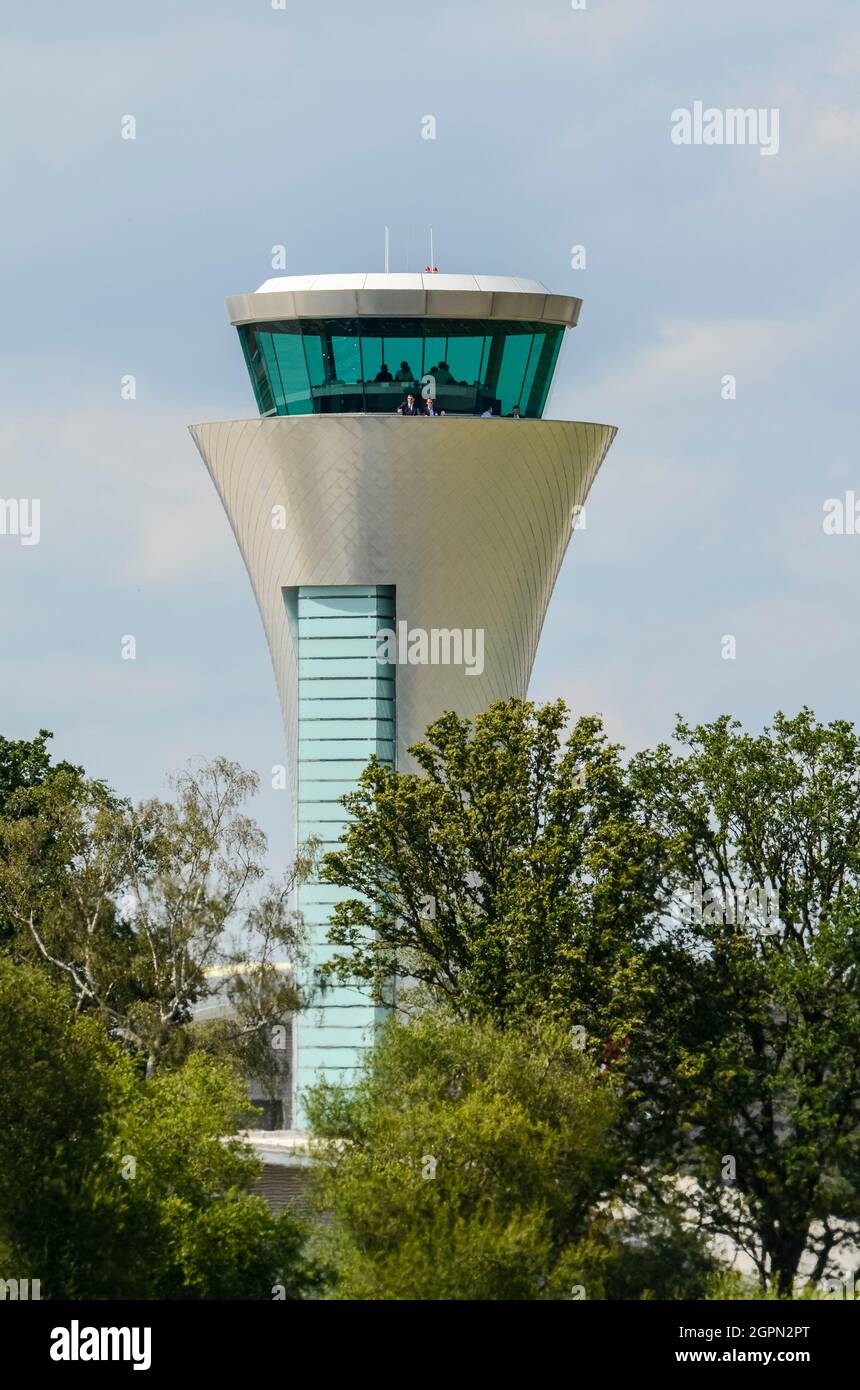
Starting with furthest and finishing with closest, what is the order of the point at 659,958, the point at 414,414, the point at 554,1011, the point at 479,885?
the point at 414,414
the point at 479,885
the point at 659,958
the point at 554,1011

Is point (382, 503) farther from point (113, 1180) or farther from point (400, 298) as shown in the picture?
point (113, 1180)

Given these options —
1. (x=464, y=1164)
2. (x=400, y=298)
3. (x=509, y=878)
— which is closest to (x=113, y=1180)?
(x=464, y=1164)

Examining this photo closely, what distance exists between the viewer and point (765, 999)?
218 feet

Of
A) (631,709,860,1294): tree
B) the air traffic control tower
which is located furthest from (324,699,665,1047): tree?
the air traffic control tower

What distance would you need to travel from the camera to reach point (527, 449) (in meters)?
85.2

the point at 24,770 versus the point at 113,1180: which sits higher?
the point at 24,770

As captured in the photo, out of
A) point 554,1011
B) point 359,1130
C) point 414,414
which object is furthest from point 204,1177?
point 414,414

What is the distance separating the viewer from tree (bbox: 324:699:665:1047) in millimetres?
64438

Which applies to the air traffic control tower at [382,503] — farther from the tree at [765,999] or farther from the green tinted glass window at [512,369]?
the tree at [765,999]

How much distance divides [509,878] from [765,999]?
21.4 feet
